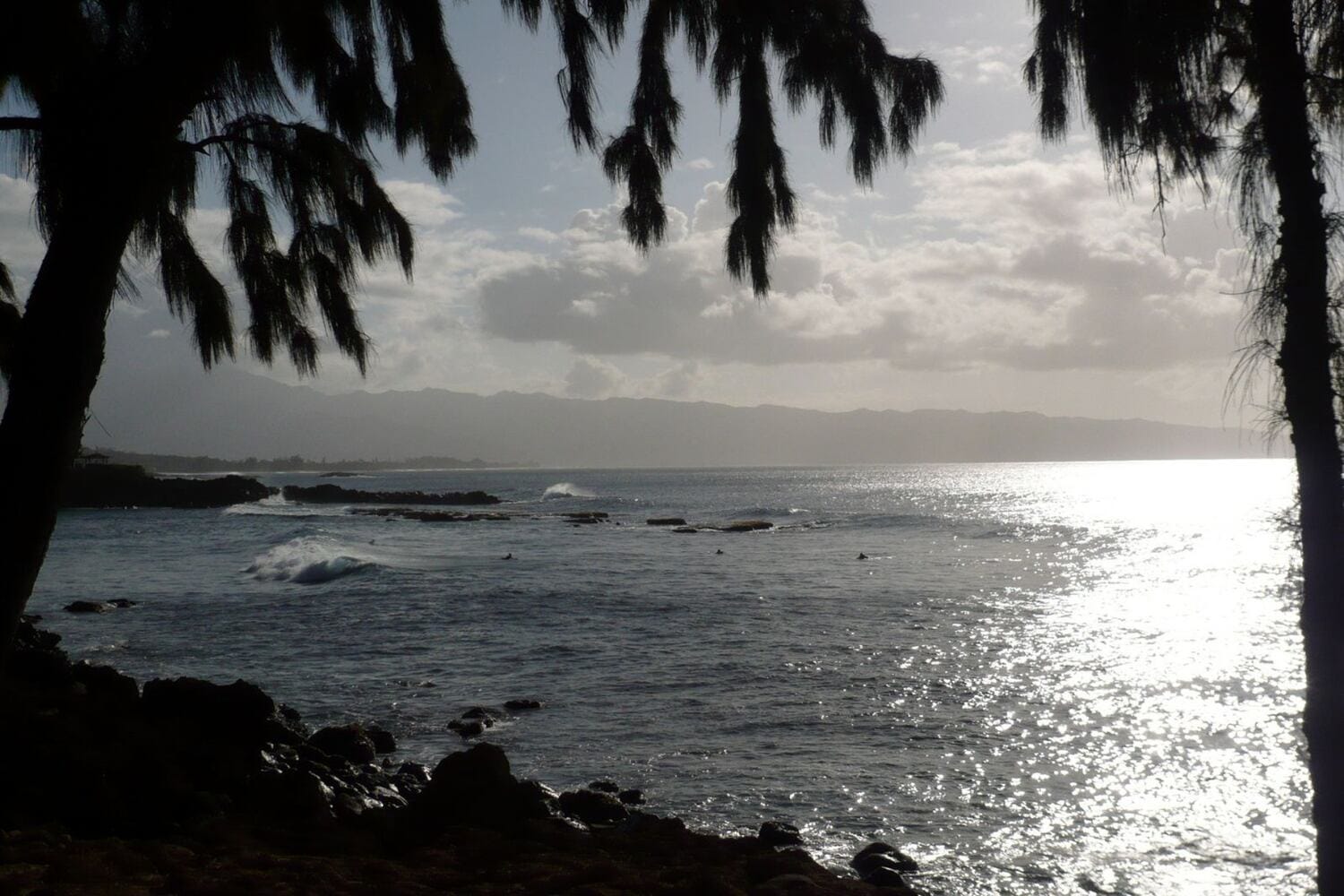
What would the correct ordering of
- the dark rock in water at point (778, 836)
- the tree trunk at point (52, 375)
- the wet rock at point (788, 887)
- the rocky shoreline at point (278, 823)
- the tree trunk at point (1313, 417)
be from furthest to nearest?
the dark rock in water at point (778, 836)
the wet rock at point (788, 887)
the rocky shoreline at point (278, 823)
the tree trunk at point (1313, 417)
the tree trunk at point (52, 375)

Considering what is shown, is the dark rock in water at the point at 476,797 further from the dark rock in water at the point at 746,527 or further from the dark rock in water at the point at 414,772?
the dark rock in water at the point at 746,527

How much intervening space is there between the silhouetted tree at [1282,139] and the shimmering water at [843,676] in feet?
3.26

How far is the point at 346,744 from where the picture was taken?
994cm

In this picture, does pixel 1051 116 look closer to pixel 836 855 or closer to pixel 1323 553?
pixel 1323 553

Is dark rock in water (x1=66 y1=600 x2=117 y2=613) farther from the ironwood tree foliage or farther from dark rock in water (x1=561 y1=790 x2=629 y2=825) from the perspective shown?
the ironwood tree foliage

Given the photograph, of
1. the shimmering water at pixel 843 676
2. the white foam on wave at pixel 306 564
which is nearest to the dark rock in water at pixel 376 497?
the shimmering water at pixel 843 676

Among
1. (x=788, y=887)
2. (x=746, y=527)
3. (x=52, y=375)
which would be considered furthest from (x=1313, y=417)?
(x=746, y=527)

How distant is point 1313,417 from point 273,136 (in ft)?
16.4

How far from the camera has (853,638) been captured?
1886 centimetres

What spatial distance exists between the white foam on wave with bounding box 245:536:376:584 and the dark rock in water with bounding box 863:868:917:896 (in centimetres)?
2558

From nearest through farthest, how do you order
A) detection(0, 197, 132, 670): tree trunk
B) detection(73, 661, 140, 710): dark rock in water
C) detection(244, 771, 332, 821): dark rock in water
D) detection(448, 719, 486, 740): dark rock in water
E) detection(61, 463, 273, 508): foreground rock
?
detection(0, 197, 132, 670): tree trunk < detection(244, 771, 332, 821): dark rock in water < detection(73, 661, 140, 710): dark rock in water < detection(448, 719, 486, 740): dark rock in water < detection(61, 463, 273, 508): foreground rock

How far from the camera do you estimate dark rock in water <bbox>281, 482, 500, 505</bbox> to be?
90375 millimetres

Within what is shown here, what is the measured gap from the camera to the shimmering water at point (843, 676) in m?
8.73

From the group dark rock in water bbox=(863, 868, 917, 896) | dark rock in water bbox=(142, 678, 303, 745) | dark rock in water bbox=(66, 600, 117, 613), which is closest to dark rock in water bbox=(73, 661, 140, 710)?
dark rock in water bbox=(142, 678, 303, 745)
